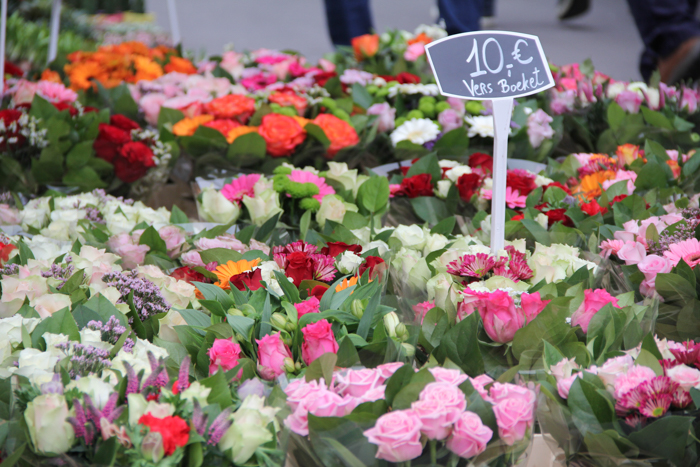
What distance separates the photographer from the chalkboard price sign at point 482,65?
1045 mm

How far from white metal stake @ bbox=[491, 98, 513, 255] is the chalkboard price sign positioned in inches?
0.9

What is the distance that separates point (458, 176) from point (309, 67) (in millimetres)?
1191

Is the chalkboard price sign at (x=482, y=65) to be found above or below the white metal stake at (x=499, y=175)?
above

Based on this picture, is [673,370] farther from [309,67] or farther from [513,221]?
[309,67]

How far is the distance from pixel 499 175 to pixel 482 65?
0.19 metres

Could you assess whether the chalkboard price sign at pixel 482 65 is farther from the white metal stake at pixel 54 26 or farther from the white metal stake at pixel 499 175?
the white metal stake at pixel 54 26

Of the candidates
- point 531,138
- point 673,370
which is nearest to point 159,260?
point 673,370

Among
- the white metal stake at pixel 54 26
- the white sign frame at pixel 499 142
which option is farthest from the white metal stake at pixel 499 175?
the white metal stake at pixel 54 26

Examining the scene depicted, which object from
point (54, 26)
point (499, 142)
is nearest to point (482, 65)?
point (499, 142)

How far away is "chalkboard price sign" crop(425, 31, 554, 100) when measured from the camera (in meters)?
1.04

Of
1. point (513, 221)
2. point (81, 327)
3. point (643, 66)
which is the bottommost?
point (643, 66)

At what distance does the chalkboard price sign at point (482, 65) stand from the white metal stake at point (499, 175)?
2 centimetres

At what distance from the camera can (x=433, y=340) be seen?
84 cm

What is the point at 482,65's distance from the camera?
3.43 ft
